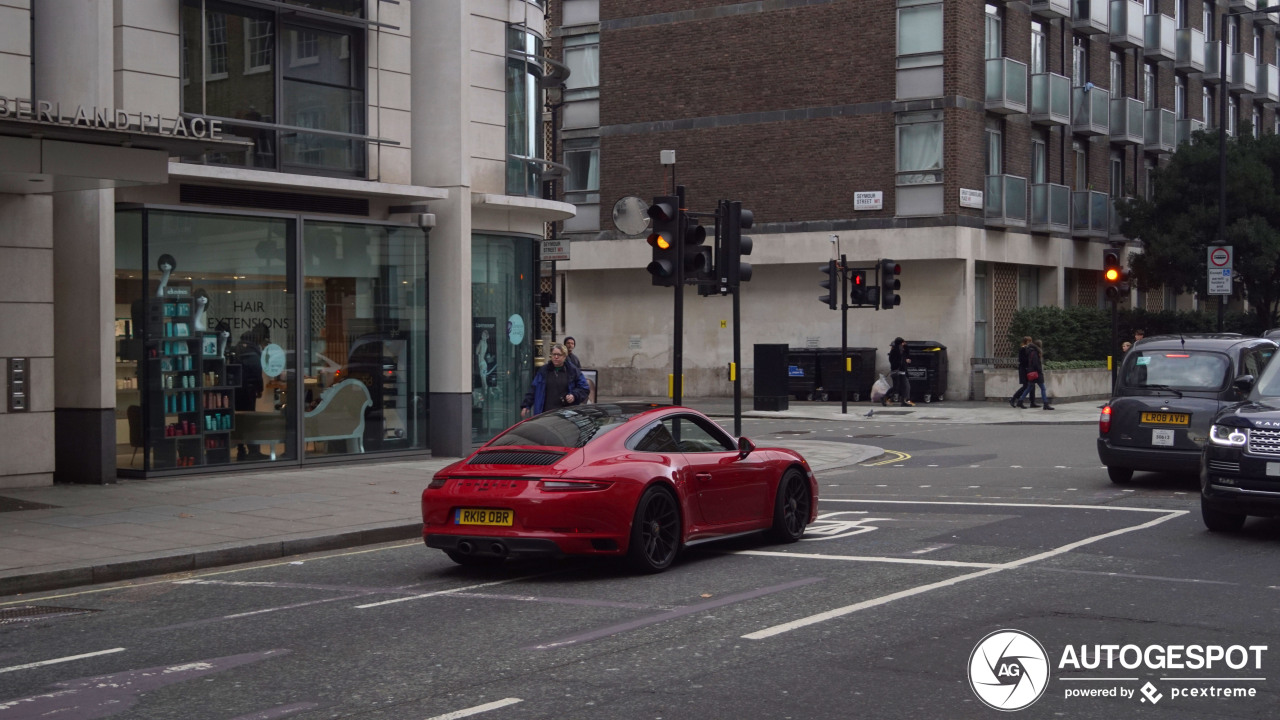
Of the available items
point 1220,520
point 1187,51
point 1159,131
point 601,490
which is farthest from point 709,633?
point 1187,51

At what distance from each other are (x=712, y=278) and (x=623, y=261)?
960 inches

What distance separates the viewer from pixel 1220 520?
1182 centimetres

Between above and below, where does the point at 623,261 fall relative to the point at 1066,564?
above

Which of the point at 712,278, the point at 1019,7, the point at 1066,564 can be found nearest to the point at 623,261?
the point at 1019,7

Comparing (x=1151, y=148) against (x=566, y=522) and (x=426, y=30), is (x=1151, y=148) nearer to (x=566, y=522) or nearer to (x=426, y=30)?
(x=426, y=30)

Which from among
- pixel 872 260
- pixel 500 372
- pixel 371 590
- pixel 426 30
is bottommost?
pixel 371 590

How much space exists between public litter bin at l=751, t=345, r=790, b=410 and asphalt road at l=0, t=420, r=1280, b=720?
1909 cm

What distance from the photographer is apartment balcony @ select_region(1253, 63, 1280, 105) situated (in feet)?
173

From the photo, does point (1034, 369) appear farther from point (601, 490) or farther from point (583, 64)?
point (601, 490)

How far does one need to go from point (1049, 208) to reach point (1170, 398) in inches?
976

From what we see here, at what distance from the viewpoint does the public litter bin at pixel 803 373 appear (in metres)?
36.8

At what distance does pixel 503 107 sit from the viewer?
20609 millimetres

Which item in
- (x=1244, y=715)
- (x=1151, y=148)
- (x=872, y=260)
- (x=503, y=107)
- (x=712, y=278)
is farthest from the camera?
(x=1151, y=148)

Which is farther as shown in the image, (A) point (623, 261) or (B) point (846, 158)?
(A) point (623, 261)
